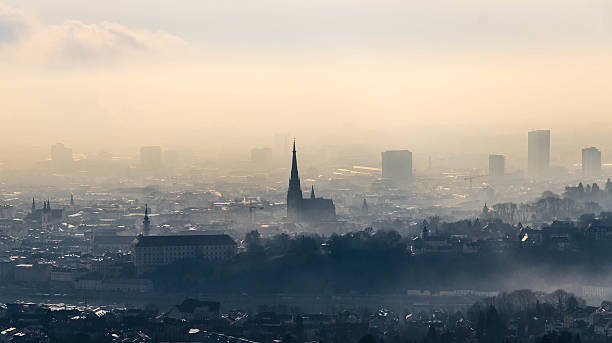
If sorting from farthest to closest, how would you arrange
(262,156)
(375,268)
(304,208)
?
(262,156)
(304,208)
(375,268)

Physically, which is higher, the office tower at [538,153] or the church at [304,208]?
the office tower at [538,153]

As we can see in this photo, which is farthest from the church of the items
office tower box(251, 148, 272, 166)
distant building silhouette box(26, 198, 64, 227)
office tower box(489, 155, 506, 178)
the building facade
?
office tower box(251, 148, 272, 166)

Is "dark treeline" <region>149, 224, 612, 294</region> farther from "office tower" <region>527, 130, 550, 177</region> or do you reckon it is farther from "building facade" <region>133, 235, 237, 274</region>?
"office tower" <region>527, 130, 550, 177</region>

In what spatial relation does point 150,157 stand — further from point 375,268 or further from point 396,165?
point 375,268

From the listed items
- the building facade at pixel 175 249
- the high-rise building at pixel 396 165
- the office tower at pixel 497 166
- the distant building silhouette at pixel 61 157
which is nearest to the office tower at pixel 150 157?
the distant building silhouette at pixel 61 157

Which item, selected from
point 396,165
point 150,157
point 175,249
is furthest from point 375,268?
point 150,157

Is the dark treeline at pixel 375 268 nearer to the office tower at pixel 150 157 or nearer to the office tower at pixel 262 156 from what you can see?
the office tower at pixel 262 156
